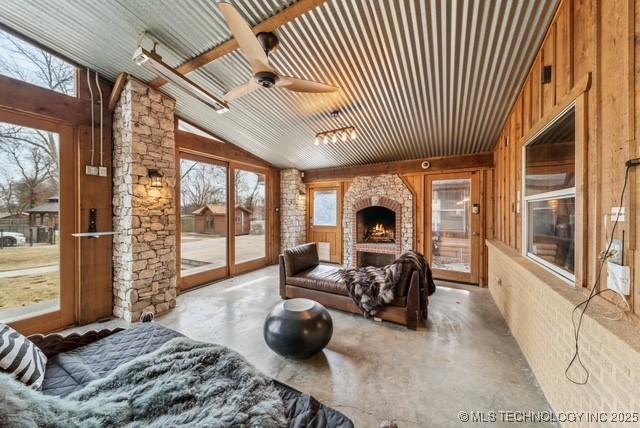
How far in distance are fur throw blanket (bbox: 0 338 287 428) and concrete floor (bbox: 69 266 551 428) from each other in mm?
960

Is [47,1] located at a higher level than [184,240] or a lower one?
higher

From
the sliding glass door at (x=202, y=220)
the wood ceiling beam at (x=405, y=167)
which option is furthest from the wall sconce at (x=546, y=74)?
the sliding glass door at (x=202, y=220)

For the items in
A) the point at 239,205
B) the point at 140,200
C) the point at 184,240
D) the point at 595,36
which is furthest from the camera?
the point at 239,205

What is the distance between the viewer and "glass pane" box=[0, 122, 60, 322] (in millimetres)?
2826

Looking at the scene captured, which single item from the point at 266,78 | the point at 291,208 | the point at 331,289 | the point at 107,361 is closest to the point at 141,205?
the point at 107,361

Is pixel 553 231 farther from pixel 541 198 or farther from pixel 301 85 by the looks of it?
pixel 301 85

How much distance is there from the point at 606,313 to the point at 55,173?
213 inches

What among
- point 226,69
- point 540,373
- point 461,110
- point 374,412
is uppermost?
point 226,69

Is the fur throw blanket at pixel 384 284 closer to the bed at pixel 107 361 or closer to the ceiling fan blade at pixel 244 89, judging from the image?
the bed at pixel 107 361

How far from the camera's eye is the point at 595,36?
1.51 meters

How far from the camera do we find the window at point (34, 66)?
2780 millimetres

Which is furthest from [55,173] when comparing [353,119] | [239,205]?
[353,119]

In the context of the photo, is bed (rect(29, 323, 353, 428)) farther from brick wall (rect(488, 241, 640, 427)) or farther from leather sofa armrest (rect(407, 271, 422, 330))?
leather sofa armrest (rect(407, 271, 422, 330))

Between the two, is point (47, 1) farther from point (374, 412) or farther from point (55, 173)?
point (374, 412)
